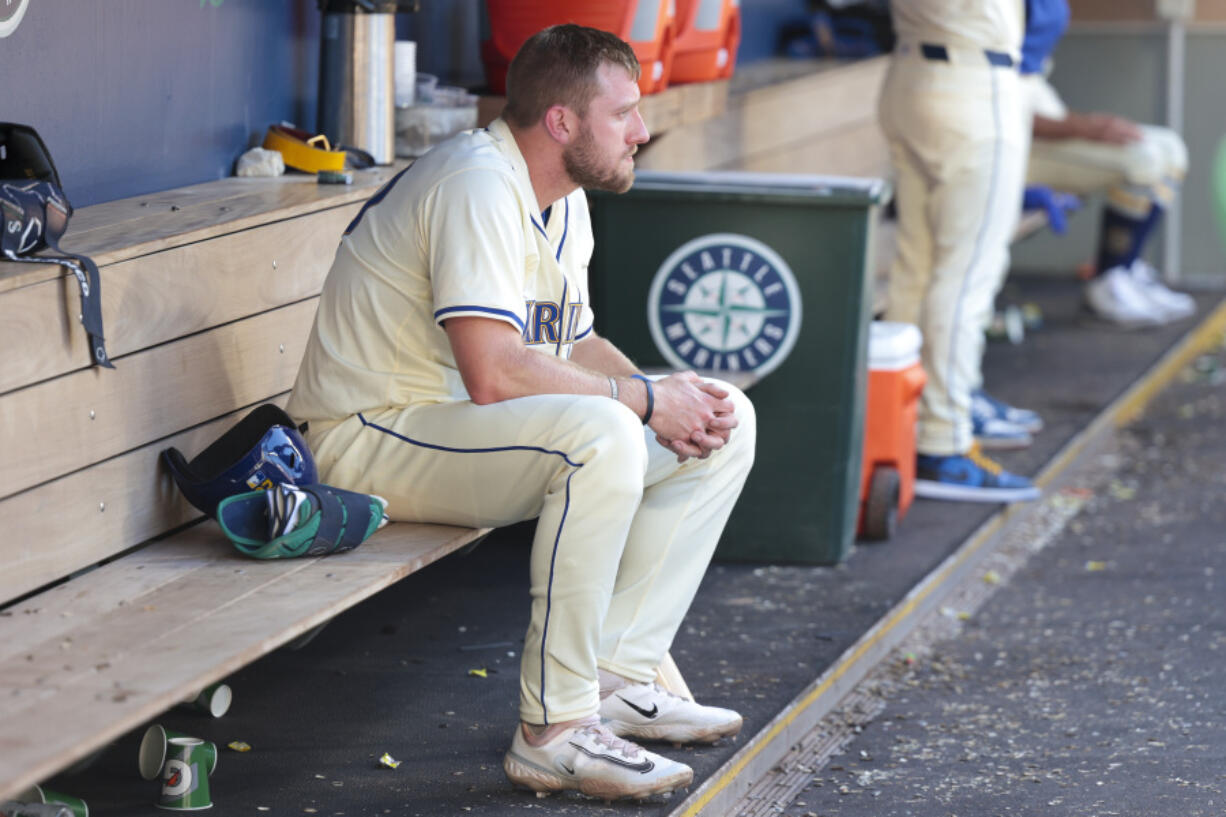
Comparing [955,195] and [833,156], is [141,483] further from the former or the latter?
[833,156]

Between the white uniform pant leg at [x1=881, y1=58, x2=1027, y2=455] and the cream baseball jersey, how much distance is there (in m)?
2.48

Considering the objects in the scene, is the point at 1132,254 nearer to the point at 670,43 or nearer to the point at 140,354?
the point at 670,43

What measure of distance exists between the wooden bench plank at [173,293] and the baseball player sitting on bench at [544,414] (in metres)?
0.23

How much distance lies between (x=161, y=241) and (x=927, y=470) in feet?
10.8

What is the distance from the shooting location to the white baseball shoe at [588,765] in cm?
331

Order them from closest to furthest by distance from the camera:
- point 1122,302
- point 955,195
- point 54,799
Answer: point 54,799, point 955,195, point 1122,302

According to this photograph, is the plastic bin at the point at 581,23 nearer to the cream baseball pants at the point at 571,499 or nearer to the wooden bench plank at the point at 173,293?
the wooden bench plank at the point at 173,293

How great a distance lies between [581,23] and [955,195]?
1.54 metres

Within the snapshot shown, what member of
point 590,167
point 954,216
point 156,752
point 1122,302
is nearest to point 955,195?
point 954,216

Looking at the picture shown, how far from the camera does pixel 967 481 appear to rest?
5.94 m

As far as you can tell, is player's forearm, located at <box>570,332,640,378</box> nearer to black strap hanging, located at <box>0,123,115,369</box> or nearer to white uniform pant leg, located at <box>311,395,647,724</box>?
white uniform pant leg, located at <box>311,395,647,724</box>

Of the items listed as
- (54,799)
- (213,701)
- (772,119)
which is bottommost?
(213,701)

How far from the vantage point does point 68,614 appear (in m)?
2.89

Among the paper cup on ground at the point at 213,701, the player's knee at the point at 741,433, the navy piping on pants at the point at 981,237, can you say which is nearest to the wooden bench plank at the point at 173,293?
the paper cup on ground at the point at 213,701
